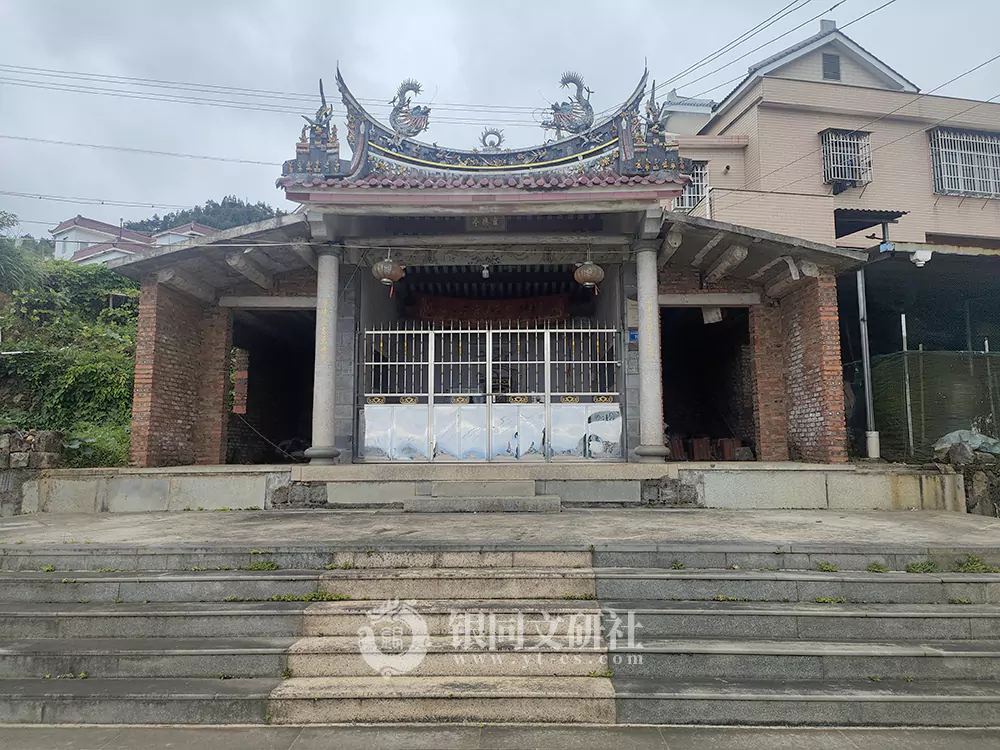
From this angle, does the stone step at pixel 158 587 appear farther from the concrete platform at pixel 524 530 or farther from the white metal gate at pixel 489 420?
the white metal gate at pixel 489 420

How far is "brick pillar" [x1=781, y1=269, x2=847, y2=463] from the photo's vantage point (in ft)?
27.0

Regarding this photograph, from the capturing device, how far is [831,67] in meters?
15.8

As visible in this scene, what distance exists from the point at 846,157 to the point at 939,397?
8.11 metres

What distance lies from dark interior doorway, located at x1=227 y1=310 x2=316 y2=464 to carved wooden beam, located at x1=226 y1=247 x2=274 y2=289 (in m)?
1.03

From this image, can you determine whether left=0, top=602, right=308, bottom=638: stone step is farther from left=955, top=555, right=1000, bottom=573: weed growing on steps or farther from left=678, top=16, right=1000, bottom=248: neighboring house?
left=678, top=16, right=1000, bottom=248: neighboring house

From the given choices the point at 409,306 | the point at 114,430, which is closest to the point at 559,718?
the point at 114,430

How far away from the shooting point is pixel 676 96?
18.4m

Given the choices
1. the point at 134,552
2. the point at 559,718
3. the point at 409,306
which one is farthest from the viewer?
the point at 409,306

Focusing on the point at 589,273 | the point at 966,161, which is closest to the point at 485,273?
the point at 589,273

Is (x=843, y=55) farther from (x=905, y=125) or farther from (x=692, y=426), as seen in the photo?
(x=692, y=426)

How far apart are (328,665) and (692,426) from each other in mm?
11147

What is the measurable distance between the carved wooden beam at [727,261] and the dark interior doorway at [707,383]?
41.6 inches

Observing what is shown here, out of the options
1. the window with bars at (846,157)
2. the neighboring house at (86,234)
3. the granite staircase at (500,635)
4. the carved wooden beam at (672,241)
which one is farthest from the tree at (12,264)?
the neighboring house at (86,234)

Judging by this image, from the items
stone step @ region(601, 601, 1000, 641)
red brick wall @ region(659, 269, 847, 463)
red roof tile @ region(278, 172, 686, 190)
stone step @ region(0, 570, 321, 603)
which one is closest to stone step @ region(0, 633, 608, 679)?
stone step @ region(601, 601, 1000, 641)
